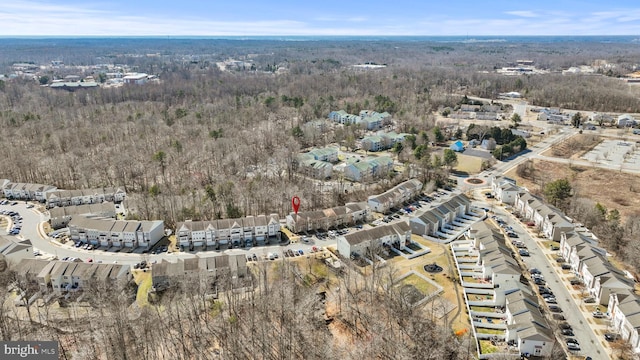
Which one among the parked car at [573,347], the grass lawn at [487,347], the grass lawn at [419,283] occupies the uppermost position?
the grass lawn at [419,283]

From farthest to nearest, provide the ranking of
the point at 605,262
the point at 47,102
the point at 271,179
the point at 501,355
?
the point at 47,102 → the point at 271,179 → the point at 605,262 → the point at 501,355

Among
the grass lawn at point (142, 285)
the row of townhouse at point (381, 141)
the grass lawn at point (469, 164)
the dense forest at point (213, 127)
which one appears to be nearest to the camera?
the grass lawn at point (142, 285)

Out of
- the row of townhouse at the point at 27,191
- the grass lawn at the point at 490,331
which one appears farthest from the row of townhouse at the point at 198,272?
the row of townhouse at the point at 27,191

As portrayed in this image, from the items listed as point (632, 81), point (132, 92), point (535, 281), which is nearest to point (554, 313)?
point (535, 281)

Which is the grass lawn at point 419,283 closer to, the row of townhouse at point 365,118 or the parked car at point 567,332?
the parked car at point 567,332

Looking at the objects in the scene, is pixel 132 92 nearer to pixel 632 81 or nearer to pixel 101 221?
pixel 101 221

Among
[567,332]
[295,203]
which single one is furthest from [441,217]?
[567,332]

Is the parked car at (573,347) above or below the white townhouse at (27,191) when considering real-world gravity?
below

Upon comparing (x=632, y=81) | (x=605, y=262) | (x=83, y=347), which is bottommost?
(x=83, y=347)

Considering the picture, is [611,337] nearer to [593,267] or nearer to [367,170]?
[593,267]
